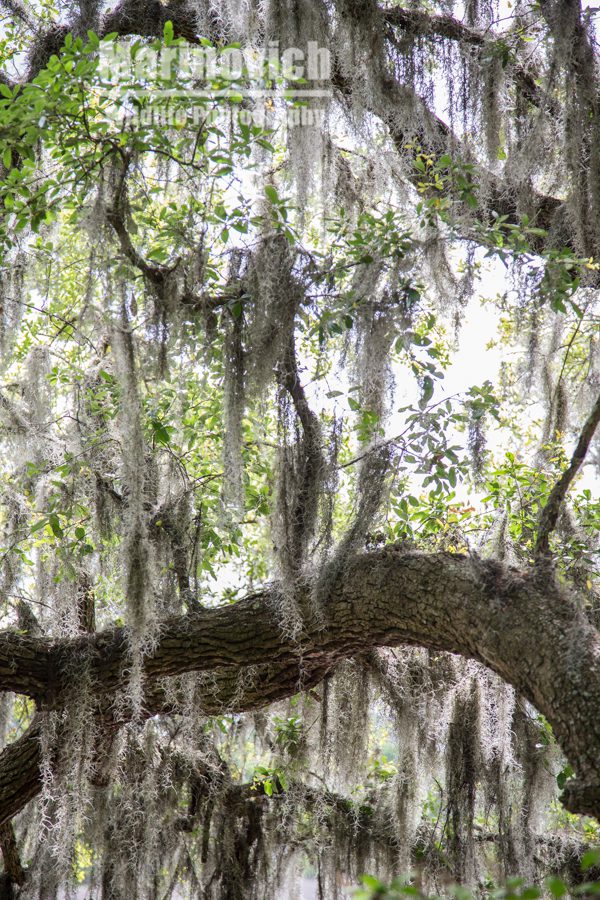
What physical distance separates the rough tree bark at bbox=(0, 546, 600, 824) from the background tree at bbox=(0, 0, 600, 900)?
0.01 metres

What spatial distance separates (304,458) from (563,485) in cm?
101

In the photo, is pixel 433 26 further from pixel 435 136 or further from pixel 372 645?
pixel 372 645

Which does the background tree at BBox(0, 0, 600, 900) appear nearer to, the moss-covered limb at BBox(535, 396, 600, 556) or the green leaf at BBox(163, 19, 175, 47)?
the moss-covered limb at BBox(535, 396, 600, 556)

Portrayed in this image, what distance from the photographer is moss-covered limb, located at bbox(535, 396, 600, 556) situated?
9.00 ft

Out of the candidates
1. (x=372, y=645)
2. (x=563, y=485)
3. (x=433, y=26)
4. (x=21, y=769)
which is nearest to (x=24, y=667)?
(x=21, y=769)

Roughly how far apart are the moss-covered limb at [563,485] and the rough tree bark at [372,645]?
10 cm

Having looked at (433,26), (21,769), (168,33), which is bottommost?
(21,769)

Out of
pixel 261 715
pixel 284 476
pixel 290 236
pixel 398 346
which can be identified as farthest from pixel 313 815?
pixel 290 236

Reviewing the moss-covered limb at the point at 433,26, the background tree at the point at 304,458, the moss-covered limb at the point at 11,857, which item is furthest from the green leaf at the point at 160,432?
the moss-covered limb at the point at 11,857

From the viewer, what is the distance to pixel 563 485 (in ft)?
9.05

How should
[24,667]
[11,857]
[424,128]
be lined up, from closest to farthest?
[24,667]
[424,128]
[11,857]

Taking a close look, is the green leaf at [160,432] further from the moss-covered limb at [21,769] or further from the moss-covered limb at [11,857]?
the moss-covered limb at [11,857]

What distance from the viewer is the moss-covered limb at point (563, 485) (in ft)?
9.00

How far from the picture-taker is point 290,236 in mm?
3367
